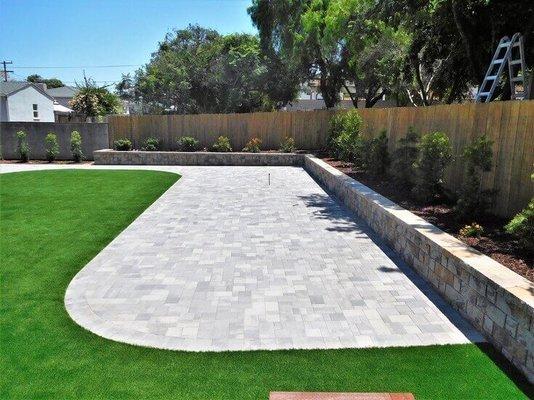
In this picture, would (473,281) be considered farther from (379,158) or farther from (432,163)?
(379,158)

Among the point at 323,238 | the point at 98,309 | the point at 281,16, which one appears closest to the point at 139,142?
the point at 281,16

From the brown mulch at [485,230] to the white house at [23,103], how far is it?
3309 centimetres

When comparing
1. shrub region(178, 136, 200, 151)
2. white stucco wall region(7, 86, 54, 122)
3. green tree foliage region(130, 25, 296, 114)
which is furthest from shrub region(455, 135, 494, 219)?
white stucco wall region(7, 86, 54, 122)

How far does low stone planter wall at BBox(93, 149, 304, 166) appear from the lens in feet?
63.3

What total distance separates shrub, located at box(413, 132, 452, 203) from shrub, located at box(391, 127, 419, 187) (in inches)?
53.2

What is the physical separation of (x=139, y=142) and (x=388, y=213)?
16814mm

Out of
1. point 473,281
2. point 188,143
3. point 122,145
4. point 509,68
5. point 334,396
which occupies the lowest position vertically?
point 334,396

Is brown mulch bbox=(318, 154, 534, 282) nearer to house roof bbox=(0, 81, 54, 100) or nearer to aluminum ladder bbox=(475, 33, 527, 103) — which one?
aluminum ladder bbox=(475, 33, 527, 103)

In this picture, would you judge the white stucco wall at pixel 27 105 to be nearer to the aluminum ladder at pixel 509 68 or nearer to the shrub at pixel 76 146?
the shrub at pixel 76 146

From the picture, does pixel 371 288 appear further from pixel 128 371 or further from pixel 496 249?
pixel 128 371

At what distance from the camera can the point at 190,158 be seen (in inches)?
773

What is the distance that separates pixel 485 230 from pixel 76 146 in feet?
61.7

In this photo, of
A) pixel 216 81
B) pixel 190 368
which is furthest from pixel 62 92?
pixel 190 368

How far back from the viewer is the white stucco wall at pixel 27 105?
113 ft
